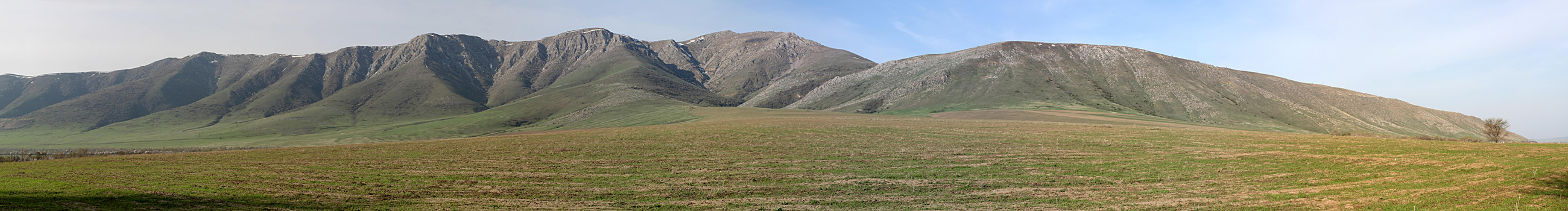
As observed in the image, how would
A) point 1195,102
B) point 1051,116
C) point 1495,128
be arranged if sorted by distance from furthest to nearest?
point 1195,102
point 1051,116
point 1495,128

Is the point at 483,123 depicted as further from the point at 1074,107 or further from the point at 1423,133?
the point at 1423,133

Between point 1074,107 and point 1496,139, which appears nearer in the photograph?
point 1496,139

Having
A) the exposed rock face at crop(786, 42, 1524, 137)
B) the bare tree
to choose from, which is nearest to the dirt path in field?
the exposed rock face at crop(786, 42, 1524, 137)

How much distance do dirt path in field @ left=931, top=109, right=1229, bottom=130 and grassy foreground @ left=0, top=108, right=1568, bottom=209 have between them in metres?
52.6

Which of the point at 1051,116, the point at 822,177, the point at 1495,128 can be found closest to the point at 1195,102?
the point at 1051,116

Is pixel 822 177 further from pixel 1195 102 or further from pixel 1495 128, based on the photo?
pixel 1195 102

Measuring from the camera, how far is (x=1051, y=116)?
129750 mm

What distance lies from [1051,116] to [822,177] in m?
105

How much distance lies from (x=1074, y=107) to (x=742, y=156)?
4910 inches

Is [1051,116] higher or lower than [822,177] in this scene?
higher

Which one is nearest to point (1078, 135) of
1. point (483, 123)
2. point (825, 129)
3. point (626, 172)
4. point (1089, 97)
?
point (825, 129)

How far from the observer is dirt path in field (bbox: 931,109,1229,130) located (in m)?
114

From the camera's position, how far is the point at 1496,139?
67875mm

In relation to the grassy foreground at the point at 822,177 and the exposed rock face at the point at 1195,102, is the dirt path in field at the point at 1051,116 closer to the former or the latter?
the exposed rock face at the point at 1195,102
